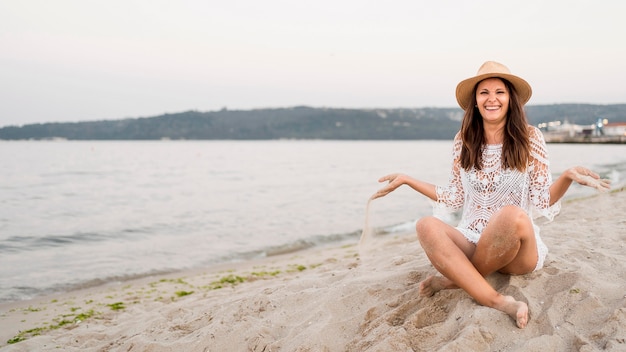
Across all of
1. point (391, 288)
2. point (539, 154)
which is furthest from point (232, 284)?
point (539, 154)

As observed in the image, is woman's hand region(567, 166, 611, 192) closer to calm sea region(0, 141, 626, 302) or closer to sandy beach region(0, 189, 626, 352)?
sandy beach region(0, 189, 626, 352)

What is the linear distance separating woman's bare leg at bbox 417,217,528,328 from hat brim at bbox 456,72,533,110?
1.08m

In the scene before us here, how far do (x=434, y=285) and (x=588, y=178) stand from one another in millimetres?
1289

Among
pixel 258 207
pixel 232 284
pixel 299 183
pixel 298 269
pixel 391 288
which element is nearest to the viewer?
pixel 391 288

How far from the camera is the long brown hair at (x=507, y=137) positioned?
3.53 metres

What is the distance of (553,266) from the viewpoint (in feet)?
12.3

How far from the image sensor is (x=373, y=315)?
3.67 metres

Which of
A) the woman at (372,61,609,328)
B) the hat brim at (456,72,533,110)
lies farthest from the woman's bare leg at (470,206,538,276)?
the hat brim at (456,72,533,110)

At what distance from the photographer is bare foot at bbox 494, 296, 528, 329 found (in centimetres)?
291

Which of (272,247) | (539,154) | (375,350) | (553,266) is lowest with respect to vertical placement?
(272,247)

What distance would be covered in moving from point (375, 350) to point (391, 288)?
3.77 feet

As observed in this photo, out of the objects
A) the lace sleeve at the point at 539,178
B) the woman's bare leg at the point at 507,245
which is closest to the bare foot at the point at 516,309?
the woman's bare leg at the point at 507,245

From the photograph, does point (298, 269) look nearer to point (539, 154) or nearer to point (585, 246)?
point (585, 246)

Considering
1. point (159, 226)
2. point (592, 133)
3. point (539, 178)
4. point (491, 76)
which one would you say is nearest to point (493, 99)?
point (491, 76)
